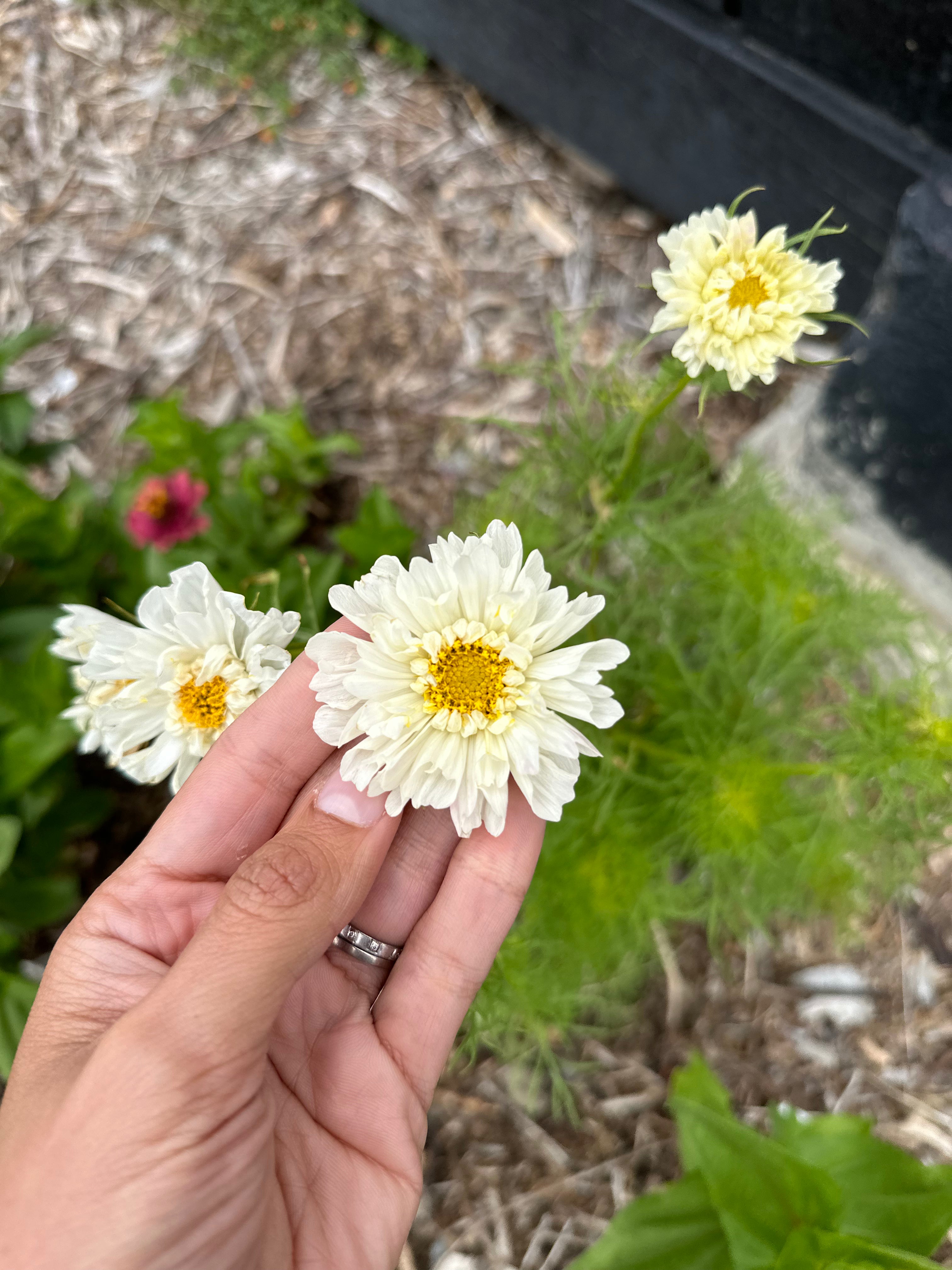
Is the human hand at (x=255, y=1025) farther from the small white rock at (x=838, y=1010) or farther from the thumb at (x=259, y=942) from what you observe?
the small white rock at (x=838, y=1010)

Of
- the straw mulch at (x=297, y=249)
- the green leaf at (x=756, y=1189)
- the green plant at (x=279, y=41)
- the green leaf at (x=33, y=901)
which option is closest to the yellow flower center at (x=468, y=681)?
the green leaf at (x=756, y=1189)

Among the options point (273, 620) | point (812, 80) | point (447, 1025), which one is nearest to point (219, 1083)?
point (447, 1025)

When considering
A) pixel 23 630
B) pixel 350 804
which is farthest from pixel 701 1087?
pixel 23 630

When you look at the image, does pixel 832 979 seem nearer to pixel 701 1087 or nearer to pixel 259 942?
pixel 701 1087

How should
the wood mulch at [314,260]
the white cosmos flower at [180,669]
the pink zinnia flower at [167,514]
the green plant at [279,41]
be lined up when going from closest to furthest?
the white cosmos flower at [180,669], the pink zinnia flower at [167,514], the wood mulch at [314,260], the green plant at [279,41]

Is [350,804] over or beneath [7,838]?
over

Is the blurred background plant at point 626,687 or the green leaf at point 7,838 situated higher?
the blurred background plant at point 626,687
